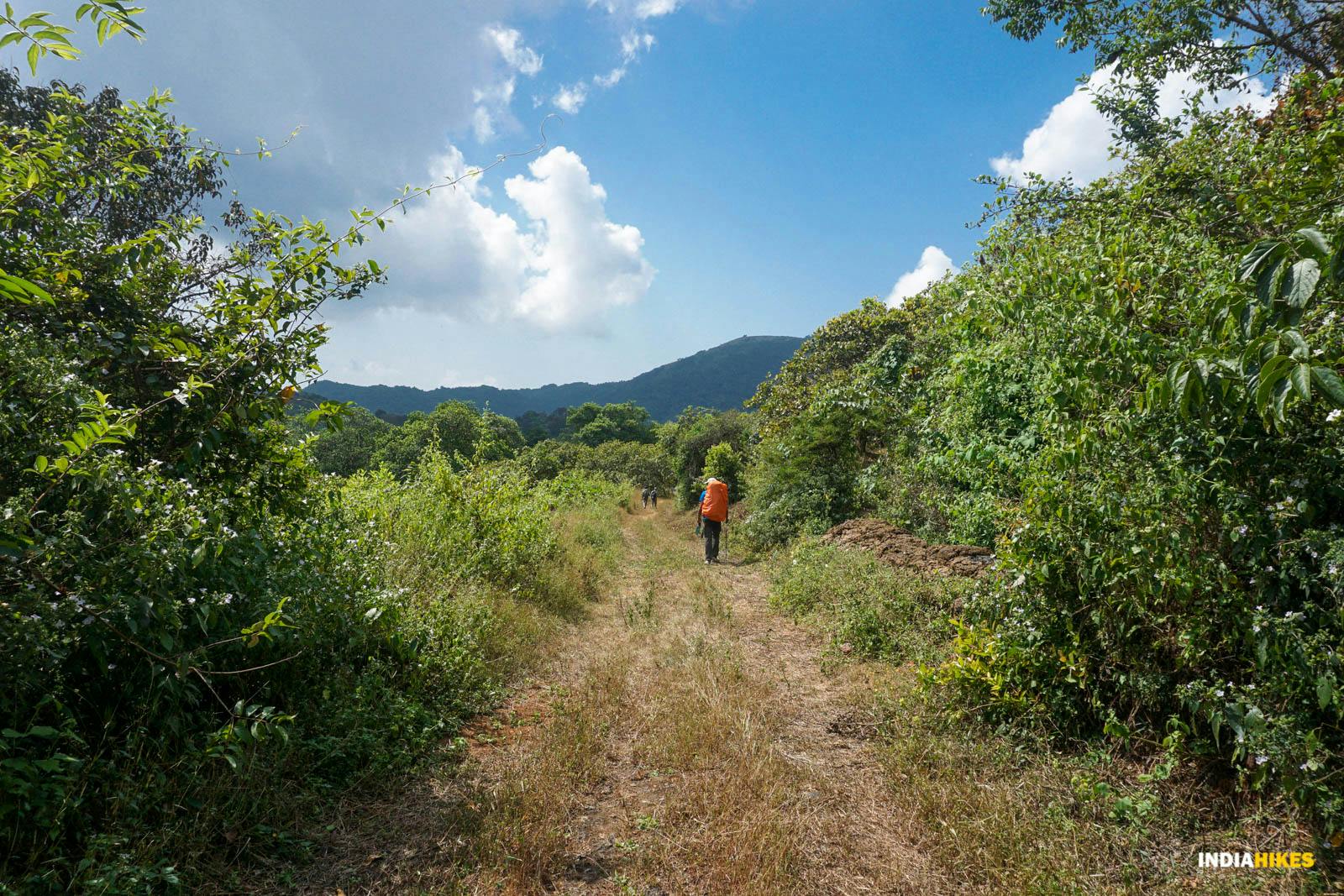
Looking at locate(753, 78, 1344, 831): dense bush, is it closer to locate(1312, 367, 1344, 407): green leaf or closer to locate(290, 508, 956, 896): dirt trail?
locate(1312, 367, 1344, 407): green leaf

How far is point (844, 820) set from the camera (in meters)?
Answer: 3.08

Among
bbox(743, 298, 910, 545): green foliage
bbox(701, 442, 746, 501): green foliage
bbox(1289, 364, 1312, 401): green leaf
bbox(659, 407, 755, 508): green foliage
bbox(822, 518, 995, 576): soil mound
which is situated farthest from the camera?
bbox(659, 407, 755, 508): green foliage

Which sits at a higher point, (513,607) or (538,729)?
(513,607)

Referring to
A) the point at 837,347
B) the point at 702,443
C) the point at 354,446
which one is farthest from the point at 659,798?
the point at 354,446

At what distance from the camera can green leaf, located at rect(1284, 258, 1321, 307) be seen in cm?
171

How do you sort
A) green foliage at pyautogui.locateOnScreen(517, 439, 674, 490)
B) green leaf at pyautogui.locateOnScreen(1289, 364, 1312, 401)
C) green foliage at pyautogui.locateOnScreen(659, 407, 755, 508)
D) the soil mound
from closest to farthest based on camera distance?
1. green leaf at pyautogui.locateOnScreen(1289, 364, 1312, 401)
2. the soil mound
3. green foliage at pyautogui.locateOnScreen(659, 407, 755, 508)
4. green foliage at pyautogui.locateOnScreen(517, 439, 674, 490)

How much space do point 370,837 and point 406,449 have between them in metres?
52.4

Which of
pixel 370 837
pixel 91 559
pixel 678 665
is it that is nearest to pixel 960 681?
pixel 678 665

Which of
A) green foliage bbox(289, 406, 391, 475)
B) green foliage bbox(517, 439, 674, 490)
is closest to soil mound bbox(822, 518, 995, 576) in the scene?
green foliage bbox(517, 439, 674, 490)

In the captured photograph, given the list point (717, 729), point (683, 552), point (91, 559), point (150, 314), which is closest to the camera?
point (91, 559)

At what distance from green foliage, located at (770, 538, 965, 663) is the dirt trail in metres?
0.37

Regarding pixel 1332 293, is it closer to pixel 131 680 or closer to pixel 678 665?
pixel 678 665

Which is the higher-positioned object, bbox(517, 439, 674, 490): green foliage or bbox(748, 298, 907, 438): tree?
bbox(748, 298, 907, 438): tree

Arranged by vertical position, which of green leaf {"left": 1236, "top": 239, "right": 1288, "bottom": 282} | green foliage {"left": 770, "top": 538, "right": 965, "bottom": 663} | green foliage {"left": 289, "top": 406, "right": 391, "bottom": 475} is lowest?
green foliage {"left": 770, "top": 538, "right": 965, "bottom": 663}
